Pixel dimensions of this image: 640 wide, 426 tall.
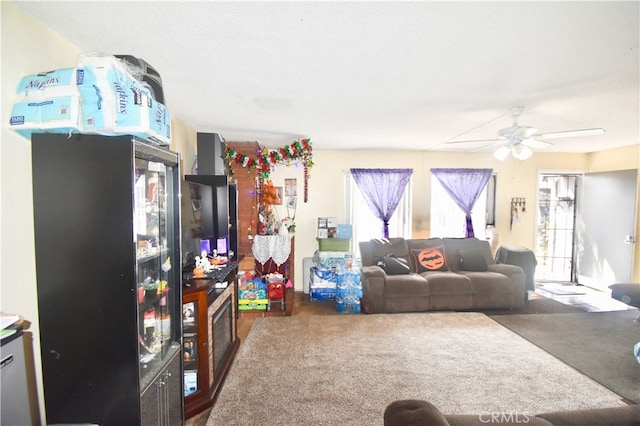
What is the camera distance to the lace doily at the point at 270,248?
3855 millimetres

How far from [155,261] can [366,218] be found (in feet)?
12.4

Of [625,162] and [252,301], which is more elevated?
[625,162]

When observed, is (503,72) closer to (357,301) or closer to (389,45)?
(389,45)

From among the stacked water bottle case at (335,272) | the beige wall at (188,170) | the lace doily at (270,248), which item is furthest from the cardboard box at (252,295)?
the beige wall at (188,170)

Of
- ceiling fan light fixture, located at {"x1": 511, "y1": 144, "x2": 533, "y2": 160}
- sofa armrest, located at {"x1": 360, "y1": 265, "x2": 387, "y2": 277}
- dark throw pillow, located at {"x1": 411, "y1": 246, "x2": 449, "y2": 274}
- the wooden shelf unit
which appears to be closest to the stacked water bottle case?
sofa armrest, located at {"x1": 360, "y1": 265, "x2": 387, "y2": 277}

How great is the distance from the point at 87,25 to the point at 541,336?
454 cm

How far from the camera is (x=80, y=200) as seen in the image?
1.26 metres

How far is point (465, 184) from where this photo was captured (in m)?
4.98

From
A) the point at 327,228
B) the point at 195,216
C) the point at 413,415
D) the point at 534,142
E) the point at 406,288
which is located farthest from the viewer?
the point at 327,228

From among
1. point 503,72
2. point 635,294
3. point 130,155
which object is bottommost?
point 635,294

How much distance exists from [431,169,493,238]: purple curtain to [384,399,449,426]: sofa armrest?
4.51 meters

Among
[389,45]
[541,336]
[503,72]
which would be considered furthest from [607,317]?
[389,45]

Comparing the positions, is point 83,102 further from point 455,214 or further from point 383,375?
point 455,214

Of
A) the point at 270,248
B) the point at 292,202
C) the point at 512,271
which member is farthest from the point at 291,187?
the point at 512,271
